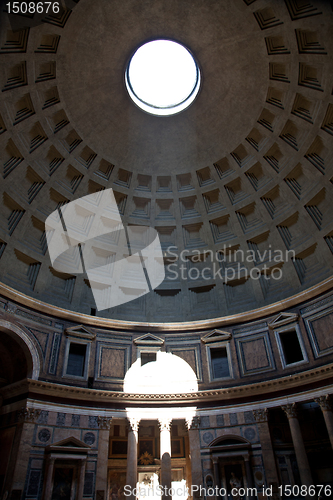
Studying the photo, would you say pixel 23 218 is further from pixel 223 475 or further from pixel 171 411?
pixel 223 475

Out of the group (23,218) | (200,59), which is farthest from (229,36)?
(23,218)

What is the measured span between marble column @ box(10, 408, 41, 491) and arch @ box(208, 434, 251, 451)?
32.9 feet

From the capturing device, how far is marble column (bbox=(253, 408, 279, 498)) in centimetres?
1812

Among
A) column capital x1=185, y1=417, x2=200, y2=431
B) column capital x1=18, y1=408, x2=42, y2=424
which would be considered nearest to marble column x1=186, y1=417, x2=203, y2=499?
column capital x1=185, y1=417, x2=200, y2=431

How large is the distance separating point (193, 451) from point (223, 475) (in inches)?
80.1

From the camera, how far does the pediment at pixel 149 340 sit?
23531 millimetres

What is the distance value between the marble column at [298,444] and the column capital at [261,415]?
1097 millimetres

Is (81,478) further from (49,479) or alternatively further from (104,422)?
(104,422)

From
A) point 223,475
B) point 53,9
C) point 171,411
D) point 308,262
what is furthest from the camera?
point 308,262

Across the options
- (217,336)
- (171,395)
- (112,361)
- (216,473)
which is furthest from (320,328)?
(112,361)

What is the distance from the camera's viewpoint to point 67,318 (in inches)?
874

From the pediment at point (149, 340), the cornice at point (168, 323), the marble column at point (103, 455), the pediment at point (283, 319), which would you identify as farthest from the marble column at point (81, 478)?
the pediment at point (283, 319)

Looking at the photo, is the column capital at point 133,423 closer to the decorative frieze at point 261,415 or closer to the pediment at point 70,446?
the pediment at point 70,446

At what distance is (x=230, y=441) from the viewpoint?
65.6ft
